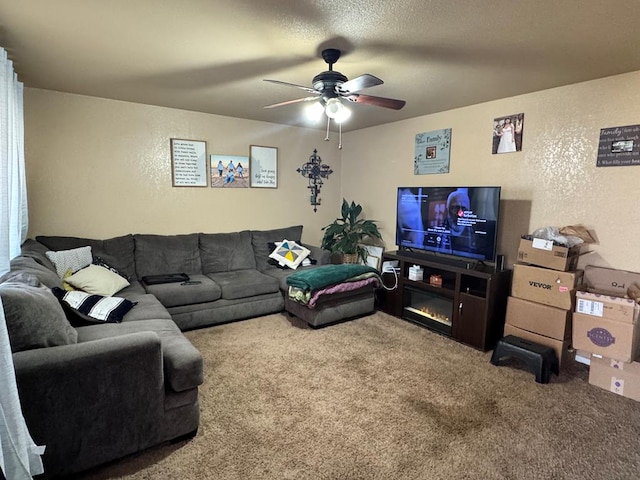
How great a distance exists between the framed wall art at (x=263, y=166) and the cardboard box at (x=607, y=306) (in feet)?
12.1

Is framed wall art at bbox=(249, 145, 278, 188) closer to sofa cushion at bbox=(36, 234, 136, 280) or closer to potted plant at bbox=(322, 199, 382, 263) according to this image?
potted plant at bbox=(322, 199, 382, 263)

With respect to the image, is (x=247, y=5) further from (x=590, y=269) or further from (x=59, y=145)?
(x=590, y=269)

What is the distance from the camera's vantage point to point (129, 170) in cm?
391

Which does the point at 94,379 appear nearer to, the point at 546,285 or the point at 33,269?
the point at 33,269

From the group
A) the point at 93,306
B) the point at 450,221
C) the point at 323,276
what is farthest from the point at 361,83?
the point at 93,306

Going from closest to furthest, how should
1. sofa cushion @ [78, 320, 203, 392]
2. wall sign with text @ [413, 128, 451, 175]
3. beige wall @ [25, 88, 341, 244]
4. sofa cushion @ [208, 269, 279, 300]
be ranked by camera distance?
sofa cushion @ [78, 320, 203, 392] → beige wall @ [25, 88, 341, 244] → sofa cushion @ [208, 269, 279, 300] → wall sign with text @ [413, 128, 451, 175]

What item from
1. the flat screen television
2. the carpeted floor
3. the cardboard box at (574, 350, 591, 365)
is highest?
the flat screen television

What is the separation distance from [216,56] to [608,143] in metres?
3.10

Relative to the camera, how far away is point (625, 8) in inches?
67.7

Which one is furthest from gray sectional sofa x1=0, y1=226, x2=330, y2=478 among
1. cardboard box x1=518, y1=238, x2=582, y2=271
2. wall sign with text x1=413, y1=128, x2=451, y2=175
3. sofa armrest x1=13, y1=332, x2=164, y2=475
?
wall sign with text x1=413, y1=128, x2=451, y2=175

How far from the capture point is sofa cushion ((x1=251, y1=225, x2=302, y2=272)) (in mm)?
4523

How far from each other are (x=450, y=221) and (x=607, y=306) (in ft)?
4.68

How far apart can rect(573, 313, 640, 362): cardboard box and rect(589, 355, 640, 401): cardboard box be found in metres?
0.05

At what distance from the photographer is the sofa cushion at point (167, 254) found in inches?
151
